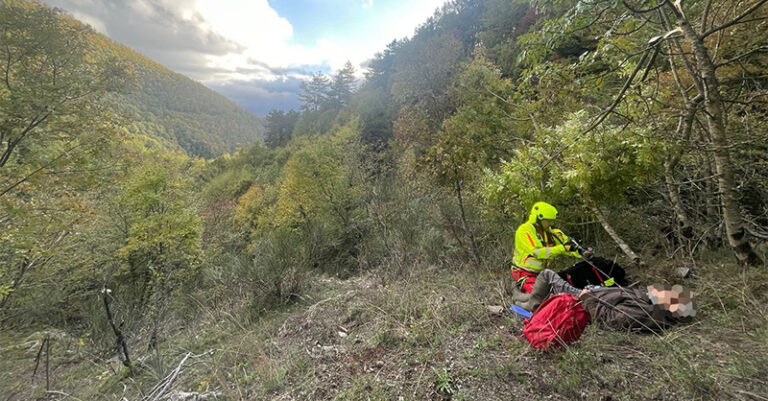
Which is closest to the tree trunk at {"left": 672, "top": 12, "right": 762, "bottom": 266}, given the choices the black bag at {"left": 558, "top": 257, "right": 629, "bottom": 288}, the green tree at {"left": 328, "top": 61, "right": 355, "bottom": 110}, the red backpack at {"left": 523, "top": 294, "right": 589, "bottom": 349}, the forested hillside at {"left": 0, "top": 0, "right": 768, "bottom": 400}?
the forested hillside at {"left": 0, "top": 0, "right": 768, "bottom": 400}

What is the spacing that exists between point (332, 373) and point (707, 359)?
312 cm

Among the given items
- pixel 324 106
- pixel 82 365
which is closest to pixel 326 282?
pixel 82 365

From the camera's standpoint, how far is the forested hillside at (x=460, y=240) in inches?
98.5

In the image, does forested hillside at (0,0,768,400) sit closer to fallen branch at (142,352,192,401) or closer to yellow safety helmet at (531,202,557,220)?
fallen branch at (142,352,192,401)

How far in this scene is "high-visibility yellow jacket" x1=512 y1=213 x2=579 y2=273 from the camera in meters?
3.54

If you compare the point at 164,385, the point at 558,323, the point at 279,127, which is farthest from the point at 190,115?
the point at 558,323

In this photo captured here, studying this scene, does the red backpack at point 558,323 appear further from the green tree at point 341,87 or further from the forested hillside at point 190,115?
the forested hillside at point 190,115

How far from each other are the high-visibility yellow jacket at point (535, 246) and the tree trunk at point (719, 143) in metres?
1.36

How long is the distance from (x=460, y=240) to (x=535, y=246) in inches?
124

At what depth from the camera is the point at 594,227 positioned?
521 cm

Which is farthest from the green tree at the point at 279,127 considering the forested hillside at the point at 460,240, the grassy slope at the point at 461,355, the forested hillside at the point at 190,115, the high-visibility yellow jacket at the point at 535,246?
the high-visibility yellow jacket at the point at 535,246

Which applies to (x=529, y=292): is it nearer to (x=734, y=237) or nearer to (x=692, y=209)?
(x=734, y=237)

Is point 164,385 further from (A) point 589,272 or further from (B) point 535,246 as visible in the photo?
→ (A) point 589,272

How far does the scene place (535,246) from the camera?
3.64m
